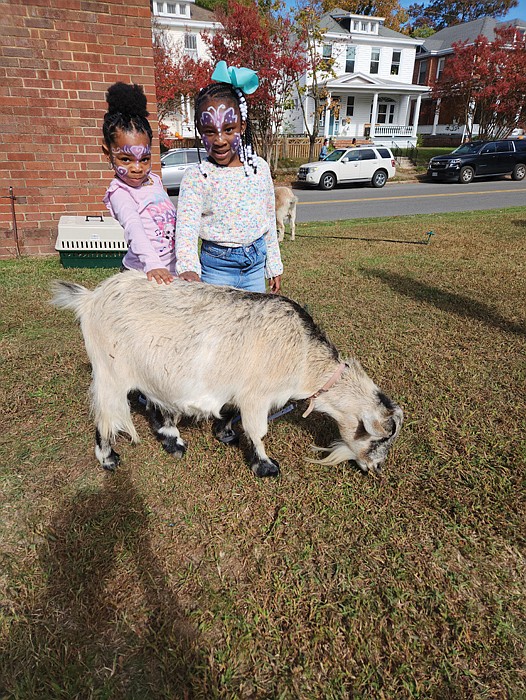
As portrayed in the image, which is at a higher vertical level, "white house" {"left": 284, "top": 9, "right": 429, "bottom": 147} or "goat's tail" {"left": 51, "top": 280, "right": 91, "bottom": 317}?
"white house" {"left": 284, "top": 9, "right": 429, "bottom": 147}

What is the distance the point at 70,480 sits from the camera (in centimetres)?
297

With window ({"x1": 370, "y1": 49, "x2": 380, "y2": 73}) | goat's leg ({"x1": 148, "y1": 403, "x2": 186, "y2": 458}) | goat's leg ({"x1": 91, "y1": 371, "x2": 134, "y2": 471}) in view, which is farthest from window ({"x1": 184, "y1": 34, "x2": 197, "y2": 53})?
goat's leg ({"x1": 91, "y1": 371, "x2": 134, "y2": 471})

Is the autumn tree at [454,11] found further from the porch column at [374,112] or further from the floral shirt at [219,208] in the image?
the floral shirt at [219,208]

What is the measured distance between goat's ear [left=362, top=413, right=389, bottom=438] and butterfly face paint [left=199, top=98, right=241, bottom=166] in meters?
1.89

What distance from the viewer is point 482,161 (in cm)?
2173

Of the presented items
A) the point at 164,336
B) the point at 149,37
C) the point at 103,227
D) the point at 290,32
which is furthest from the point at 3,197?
the point at 290,32

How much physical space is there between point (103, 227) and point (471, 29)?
2029 inches

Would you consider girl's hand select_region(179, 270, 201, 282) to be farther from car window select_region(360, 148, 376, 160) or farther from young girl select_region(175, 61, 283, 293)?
car window select_region(360, 148, 376, 160)

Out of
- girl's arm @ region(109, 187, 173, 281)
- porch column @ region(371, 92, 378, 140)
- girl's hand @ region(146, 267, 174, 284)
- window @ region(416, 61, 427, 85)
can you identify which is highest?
window @ region(416, 61, 427, 85)

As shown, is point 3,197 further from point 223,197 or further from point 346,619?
point 346,619

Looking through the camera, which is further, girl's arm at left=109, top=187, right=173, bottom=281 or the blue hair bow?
girl's arm at left=109, top=187, right=173, bottom=281

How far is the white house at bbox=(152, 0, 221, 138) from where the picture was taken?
31.5 meters

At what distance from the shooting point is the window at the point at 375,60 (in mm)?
37616

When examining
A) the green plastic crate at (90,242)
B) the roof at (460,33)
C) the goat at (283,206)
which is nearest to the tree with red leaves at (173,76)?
the goat at (283,206)
